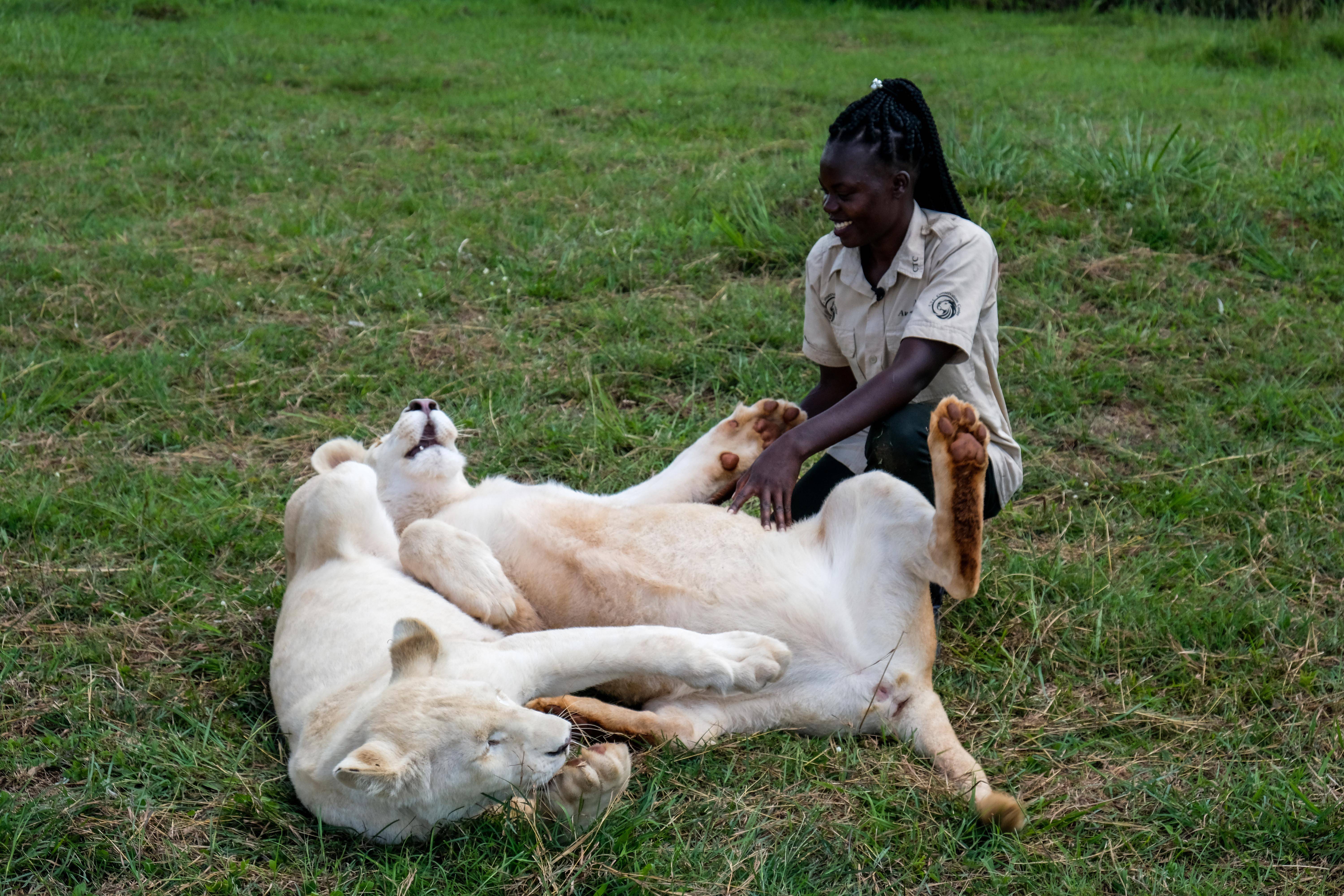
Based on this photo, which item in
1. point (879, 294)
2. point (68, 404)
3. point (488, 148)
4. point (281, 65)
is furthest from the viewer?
point (281, 65)

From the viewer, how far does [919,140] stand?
3.83m

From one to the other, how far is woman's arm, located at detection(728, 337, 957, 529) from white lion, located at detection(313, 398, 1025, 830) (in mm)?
106

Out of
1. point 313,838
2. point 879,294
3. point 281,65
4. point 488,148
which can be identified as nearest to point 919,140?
point 879,294

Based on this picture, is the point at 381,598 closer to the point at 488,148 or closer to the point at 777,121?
the point at 488,148

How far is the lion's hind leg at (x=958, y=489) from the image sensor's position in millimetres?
3080

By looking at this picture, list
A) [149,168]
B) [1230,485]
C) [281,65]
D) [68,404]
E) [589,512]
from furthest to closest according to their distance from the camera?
1. [281,65]
2. [149,168]
3. [68,404]
4. [1230,485]
5. [589,512]

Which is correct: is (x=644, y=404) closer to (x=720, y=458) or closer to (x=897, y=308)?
(x=720, y=458)

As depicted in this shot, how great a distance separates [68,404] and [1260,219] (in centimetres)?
614

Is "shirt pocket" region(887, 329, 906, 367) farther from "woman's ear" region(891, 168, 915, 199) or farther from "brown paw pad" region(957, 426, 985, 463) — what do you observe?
"brown paw pad" region(957, 426, 985, 463)

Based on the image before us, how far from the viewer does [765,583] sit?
3324mm

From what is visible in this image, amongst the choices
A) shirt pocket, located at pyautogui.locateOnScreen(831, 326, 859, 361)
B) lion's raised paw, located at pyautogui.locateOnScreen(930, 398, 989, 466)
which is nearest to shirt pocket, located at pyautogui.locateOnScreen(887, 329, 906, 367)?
shirt pocket, located at pyautogui.locateOnScreen(831, 326, 859, 361)

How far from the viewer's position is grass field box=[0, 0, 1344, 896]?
2.82 m

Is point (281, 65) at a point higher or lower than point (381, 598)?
higher

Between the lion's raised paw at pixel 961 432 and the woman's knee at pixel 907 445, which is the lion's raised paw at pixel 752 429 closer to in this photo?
the woman's knee at pixel 907 445
